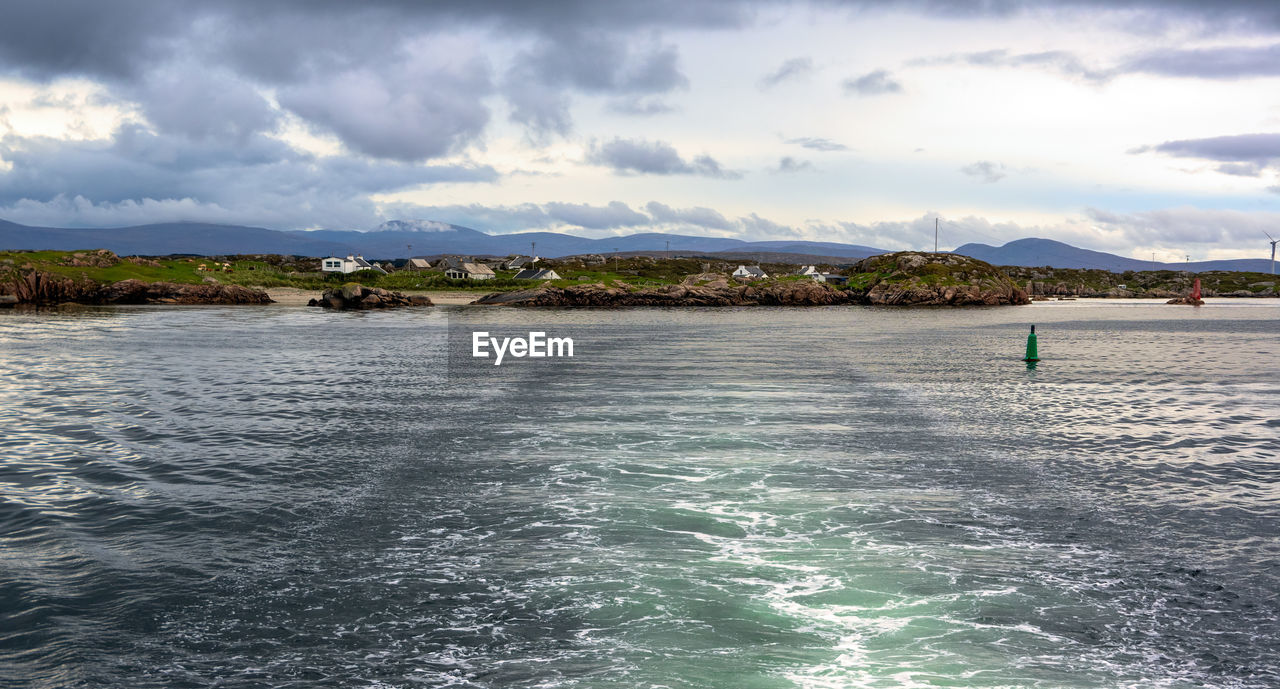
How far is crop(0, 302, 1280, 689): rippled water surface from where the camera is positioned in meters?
9.24

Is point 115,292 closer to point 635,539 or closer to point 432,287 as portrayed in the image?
point 432,287

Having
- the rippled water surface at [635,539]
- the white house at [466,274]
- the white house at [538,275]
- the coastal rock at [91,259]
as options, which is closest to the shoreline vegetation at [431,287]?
the coastal rock at [91,259]

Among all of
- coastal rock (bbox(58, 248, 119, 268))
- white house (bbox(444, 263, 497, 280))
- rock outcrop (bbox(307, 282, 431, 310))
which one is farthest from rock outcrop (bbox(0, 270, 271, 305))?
white house (bbox(444, 263, 497, 280))

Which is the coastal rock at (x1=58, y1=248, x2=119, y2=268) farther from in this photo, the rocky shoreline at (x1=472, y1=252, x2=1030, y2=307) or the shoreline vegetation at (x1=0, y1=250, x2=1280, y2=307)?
the rocky shoreline at (x1=472, y1=252, x2=1030, y2=307)

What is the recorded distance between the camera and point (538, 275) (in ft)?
591

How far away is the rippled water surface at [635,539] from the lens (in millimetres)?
9242

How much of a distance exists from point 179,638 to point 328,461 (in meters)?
10.3

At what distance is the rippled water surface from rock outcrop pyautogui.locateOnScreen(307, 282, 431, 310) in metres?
95.6

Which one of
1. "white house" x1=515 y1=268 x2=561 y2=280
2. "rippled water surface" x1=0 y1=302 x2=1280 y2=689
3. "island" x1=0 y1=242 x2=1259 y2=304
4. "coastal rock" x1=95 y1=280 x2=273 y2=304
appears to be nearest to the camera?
"rippled water surface" x1=0 y1=302 x2=1280 y2=689

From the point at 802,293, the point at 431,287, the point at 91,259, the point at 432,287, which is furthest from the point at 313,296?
the point at 802,293

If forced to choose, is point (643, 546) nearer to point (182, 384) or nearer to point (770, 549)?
point (770, 549)

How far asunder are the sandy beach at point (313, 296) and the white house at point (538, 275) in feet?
60.0

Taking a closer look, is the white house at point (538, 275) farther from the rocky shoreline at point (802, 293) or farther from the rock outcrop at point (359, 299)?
the rock outcrop at point (359, 299)

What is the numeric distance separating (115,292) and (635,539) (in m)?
141
